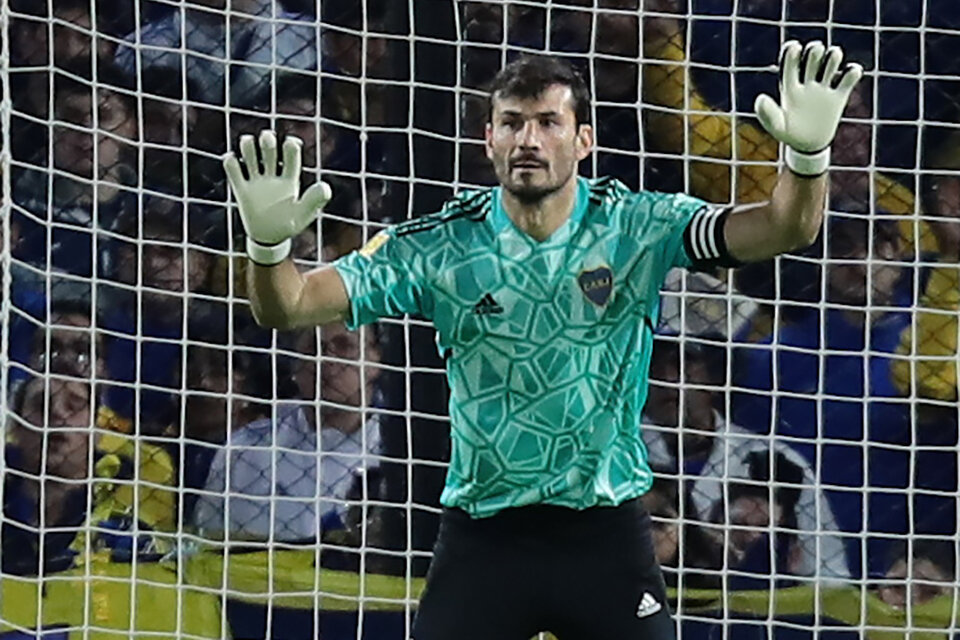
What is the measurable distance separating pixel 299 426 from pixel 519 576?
1687mm

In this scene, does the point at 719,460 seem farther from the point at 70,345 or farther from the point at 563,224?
the point at 563,224

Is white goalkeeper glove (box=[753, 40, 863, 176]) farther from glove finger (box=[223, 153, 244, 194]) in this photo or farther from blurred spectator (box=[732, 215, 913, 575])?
blurred spectator (box=[732, 215, 913, 575])

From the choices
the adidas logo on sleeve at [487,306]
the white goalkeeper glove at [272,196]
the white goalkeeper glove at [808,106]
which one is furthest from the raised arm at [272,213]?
the white goalkeeper glove at [808,106]

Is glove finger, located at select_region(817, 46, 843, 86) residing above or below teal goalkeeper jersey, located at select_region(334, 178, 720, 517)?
above

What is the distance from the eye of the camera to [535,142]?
8.19ft

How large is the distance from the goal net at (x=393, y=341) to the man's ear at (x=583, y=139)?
4.44 ft

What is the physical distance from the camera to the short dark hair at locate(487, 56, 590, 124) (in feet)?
8.31

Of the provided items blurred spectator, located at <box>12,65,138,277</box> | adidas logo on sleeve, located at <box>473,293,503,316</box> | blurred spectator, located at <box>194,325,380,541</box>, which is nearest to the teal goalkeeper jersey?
adidas logo on sleeve, located at <box>473,293,503,316</box>

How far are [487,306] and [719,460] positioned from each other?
5.67ft

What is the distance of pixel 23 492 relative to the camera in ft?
13.3

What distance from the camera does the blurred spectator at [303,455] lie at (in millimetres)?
4094

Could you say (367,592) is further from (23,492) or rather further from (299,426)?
(23,492)

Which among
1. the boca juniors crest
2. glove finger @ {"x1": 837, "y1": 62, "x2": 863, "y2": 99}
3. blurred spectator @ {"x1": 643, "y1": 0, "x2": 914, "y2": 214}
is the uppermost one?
blurred spectator @ {"x1": 643, "y1": 0, "x2": 914, "y2": 214}

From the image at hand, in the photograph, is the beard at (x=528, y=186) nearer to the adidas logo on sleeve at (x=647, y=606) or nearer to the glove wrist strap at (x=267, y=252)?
the glove wrist strap at (x=267, y=252)
